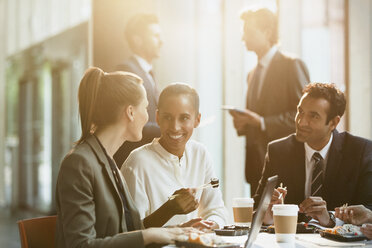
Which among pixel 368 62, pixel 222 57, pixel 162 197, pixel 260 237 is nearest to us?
pixel 260 237

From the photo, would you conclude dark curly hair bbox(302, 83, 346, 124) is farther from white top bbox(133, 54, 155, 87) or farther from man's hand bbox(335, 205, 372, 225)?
white top bbox(133, 54, 155, 87)

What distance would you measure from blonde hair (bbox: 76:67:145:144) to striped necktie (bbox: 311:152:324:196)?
3.36 ft

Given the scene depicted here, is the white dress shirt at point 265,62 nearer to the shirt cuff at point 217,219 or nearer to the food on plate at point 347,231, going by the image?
the shirt cuff at point 217,219

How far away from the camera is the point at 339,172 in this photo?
8.13 ft

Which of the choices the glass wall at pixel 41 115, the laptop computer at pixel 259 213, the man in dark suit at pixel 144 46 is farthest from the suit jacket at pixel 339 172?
the glass wall at pixel 41 115

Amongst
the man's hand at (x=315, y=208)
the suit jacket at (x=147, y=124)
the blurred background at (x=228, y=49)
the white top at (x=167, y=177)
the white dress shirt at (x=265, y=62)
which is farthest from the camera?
the blurred background at (x=228, y=49)

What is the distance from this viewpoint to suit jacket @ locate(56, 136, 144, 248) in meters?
1.67

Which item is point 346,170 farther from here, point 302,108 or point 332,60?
point 332,60

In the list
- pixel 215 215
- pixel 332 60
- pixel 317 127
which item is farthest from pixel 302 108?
pixel 332 60

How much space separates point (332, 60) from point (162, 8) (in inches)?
63.1

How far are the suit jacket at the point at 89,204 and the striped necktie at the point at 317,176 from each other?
1.06m

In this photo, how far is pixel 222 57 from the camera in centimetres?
477

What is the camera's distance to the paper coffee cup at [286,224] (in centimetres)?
181

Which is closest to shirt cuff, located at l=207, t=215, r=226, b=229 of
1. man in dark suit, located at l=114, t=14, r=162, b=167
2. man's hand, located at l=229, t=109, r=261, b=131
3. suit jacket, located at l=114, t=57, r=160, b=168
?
suit jacket, located at l=114, t=57, r=160, b=168
